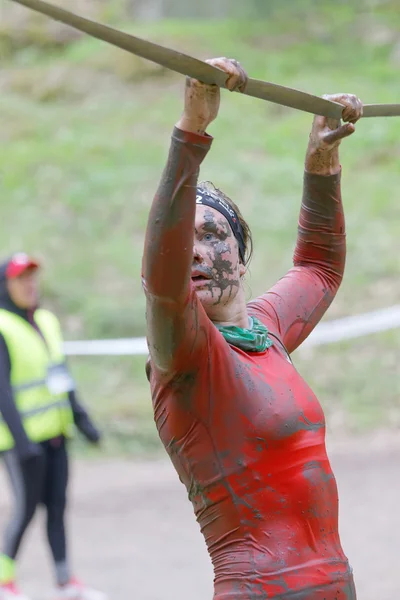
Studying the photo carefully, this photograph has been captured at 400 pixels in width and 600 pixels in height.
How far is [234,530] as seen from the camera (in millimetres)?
2361

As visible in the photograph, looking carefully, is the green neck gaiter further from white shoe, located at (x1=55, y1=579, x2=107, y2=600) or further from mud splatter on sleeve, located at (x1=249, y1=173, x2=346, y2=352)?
white shoe, located at (x1=55, y1=579, x2=107, y2=600)

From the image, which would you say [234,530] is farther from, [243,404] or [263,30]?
[263,30]

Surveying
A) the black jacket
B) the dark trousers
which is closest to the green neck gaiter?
the black jacket

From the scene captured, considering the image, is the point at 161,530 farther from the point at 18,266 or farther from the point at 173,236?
the point at 173,236

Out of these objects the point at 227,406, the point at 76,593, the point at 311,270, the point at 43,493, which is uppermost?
the point at 311,270

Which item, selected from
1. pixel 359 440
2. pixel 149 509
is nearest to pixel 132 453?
pixel 149 509

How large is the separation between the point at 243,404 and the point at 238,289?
0.30m

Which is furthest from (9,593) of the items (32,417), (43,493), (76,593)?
(32,417)

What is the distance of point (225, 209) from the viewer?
8.33 ft

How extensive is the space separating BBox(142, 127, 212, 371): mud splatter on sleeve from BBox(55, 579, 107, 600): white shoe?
12.9 ft

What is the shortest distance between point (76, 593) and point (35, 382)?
1188 mm

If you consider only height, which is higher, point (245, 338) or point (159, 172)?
point (159, 172)

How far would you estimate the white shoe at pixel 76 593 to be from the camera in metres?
5.77

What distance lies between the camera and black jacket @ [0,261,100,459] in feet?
18.5
